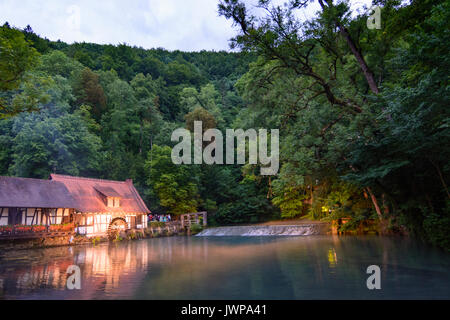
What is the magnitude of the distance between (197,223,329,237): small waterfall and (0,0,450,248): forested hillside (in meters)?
1.83

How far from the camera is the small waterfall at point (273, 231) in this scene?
2373cm

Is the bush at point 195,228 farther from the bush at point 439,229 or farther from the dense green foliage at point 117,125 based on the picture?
the bush at point 439,229

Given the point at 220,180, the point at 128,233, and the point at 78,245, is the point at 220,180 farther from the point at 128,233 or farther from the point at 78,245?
the point at 78,245

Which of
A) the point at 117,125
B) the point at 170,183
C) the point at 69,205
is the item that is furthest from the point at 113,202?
the point at 117,125

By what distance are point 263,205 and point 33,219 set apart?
84.2ft

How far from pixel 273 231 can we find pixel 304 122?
1320cm

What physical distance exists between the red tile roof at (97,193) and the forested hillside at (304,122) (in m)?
4.86

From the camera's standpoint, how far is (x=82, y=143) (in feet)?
107

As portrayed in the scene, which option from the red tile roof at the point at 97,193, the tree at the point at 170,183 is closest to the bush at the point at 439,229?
the red tile roof at the point at 97,193

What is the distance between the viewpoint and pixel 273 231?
25.9 metres

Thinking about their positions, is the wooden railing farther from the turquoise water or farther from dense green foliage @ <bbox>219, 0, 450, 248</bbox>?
the turquoise water

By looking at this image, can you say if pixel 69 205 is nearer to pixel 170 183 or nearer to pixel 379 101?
pixel 170 183

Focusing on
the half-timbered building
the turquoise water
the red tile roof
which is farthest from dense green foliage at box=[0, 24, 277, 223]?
the turquoise water
